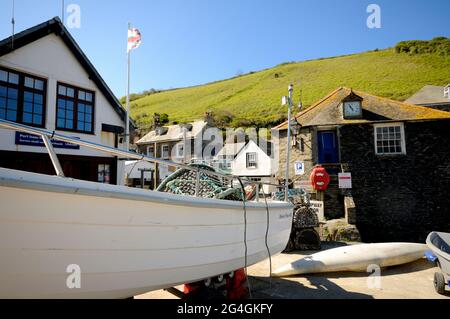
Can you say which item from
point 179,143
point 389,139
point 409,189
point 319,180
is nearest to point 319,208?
point 319,180

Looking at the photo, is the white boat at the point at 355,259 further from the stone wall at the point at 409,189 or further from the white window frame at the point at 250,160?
the white window frame at the point at 250,160

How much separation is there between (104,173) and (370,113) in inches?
520

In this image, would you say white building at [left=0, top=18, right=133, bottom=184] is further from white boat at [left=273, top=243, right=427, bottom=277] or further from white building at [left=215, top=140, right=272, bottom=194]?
white building at [left=215, top=140, right=272, bottom=194]

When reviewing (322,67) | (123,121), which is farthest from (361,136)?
(322,67)

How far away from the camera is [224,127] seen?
45.8 metres

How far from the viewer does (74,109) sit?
33.8 ft

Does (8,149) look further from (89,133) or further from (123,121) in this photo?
(123,121)

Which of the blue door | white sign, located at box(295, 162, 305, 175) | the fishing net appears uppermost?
the blue door

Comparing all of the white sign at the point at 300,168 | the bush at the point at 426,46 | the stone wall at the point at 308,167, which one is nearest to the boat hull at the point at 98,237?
the stone wall at the point at 308,167

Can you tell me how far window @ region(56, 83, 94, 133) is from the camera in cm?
988

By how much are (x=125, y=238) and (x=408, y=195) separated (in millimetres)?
14567

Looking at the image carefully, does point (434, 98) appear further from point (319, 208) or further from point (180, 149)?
point (180, 149)

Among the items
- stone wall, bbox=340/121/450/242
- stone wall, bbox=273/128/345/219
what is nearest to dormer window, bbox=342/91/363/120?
Result: stone wall, bbox=340/121/450/242

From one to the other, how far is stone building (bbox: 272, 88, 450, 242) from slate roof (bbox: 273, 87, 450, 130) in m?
0.04
